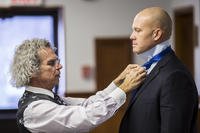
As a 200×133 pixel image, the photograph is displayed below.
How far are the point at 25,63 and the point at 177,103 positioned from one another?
26.2 inches

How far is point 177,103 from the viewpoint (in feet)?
5.53

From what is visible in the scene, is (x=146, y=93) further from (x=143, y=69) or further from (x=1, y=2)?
(x=1, y=2)

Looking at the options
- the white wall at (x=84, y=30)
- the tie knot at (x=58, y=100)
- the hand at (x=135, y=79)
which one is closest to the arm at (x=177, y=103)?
the hand at (x=135, y=79)

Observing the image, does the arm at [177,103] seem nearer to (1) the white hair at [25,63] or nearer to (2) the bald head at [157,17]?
(2) the bald head at [157,17]

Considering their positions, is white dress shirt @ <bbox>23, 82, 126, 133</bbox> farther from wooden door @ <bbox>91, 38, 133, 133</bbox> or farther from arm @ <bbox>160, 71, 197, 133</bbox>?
wooden door @ <bbox>91, 38, 133, 133</bbox>

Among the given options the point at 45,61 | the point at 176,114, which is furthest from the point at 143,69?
the point at 45,61

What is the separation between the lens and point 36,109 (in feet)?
6.04

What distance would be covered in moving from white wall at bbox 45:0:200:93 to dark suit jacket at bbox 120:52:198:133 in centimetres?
436

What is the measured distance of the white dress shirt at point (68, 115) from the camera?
5.88ft

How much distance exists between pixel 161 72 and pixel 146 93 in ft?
0.34

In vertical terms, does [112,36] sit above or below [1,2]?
below

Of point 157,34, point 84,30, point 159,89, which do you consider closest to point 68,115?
point 159,89

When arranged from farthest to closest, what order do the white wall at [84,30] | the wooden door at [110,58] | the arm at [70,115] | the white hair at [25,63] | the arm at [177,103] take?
the wooden door at [110,58]
the white wall at [84,30]
the white hair at [25,63]
the arm at [70,115]
the arm at [177,103]

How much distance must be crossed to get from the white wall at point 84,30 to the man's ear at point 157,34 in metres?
4.38
